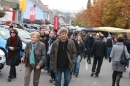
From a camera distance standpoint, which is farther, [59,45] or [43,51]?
[43,51]

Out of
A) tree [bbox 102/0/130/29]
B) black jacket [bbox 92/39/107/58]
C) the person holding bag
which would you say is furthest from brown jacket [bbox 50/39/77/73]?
tree [bbox 102/0/130/29]

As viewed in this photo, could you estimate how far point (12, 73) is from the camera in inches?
353

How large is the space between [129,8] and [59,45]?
34161 millimetres

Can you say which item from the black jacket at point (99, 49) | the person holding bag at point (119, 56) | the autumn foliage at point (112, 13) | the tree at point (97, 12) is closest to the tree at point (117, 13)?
the autumn foliage at point (112, 13)

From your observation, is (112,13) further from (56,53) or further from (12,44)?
(56,53)

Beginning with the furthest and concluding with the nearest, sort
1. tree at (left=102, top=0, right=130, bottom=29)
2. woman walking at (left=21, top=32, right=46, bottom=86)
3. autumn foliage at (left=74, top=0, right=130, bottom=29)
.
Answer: autumn foliage at (left=74, top=0, right=130, bottom=29)
tree at (left=102, top=0, right=130, bottom=29)
woman walking at (left=21, top=32, right=46, bottom=86)

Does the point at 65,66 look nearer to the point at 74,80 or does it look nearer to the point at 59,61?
the point at 59,61

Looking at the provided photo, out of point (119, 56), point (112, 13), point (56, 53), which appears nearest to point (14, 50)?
point (56, 53)

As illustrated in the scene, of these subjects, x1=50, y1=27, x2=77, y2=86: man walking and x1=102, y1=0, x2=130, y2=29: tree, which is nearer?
x1=50, y1=27, x2=77, y2=86: man walking

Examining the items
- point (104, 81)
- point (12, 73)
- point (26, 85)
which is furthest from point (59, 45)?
point (104, 81)

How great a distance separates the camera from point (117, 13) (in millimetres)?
42438

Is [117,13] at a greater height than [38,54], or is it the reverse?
[117,13]

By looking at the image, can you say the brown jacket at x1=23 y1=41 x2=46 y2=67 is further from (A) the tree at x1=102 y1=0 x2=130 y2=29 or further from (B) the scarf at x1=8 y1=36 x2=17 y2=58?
(A) the tree at x1=102 y1=0 x2=130 y2=29

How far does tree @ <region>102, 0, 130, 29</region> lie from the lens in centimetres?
3956
